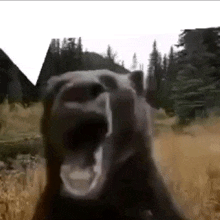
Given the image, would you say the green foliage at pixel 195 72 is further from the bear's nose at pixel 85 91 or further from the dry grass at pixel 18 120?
the dry grass at pixel 18 120

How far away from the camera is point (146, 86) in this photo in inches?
68.3

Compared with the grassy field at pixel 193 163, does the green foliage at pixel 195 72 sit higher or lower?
higher

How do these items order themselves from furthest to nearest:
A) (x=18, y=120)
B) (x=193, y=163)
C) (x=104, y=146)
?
(x=18, y=120) < (x=104, y=146) < (x=193, y=163)

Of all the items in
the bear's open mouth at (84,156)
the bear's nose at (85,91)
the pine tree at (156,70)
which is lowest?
the bear's open mouth at (84,156)

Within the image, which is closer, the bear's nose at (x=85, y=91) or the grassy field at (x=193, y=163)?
the grassy field at (x=193, y=163)

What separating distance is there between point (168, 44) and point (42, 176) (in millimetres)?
954

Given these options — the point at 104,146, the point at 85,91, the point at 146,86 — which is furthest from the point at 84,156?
the point at 146,86

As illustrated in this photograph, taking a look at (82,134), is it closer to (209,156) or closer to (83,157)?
(83,157)

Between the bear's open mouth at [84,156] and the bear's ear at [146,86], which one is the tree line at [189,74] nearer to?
the bear's ear at [146,86]

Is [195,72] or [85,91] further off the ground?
[195,72]

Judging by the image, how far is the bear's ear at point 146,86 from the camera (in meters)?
1.71

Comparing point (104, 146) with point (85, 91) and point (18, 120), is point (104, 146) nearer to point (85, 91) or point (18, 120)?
point (85, 91)

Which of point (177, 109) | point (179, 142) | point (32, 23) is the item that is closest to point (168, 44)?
point (177, 109)

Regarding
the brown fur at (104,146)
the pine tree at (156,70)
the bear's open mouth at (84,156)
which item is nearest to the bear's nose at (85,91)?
the brown fur at (104,146)
